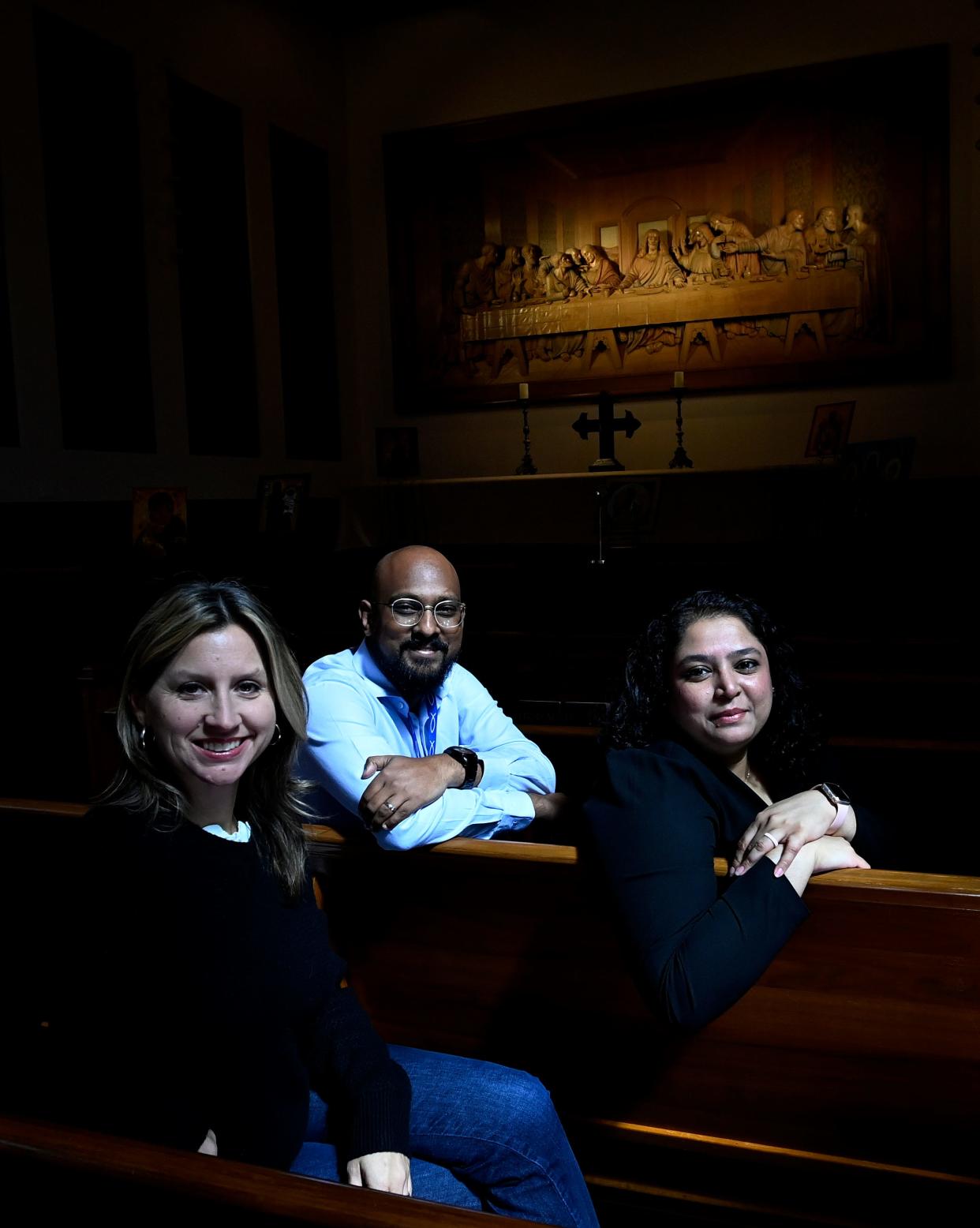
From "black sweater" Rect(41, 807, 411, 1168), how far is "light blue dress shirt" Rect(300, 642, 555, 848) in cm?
56

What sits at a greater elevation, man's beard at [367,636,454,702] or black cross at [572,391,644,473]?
black cross at [572,391,644,473]

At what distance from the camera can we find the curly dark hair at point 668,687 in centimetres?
211

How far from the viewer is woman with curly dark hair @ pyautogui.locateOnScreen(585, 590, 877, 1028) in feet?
5.55

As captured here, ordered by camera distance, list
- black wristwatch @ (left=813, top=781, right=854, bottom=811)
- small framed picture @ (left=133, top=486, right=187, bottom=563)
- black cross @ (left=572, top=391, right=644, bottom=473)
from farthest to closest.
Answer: black cross @ (left=572, top=391, right=644, bottom=473)
small framed picture @ (left=133, top=486, right=187, bottom=563)
black wristwatch @ (left=813, top=781, right=854, bottom=811)

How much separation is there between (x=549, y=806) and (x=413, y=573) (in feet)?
2.23

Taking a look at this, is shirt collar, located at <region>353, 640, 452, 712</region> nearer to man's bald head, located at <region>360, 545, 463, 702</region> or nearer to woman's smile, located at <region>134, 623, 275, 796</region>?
man's bald head, located at <region>360, 545, 463, 702</region>

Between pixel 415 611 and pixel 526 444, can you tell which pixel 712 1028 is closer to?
pixel 415 611

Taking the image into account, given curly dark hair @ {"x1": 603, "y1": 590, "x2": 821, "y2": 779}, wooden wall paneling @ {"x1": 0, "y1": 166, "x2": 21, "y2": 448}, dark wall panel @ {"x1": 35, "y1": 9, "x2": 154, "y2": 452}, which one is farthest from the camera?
dark wall panel @ {"x1": 35, "y1": 9, "x2": 154, "y2": 452}

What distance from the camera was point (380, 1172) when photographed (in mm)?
1538

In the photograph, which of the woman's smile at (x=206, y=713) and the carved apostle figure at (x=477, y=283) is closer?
the woman's smile at (x=206, y=713)

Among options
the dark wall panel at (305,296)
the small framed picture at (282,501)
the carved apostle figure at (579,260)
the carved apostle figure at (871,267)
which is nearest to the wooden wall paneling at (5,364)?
Answer: the small framed picture at (282,501)

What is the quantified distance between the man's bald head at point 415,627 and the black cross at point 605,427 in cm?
494

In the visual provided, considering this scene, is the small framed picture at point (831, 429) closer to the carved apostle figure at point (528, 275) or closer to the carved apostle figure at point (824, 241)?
the carved apostle figure at point (824, 241)

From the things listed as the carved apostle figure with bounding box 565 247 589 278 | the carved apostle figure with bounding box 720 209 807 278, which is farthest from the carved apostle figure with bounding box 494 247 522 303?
the carved apostle figure with bounding box 720 209 807 278
